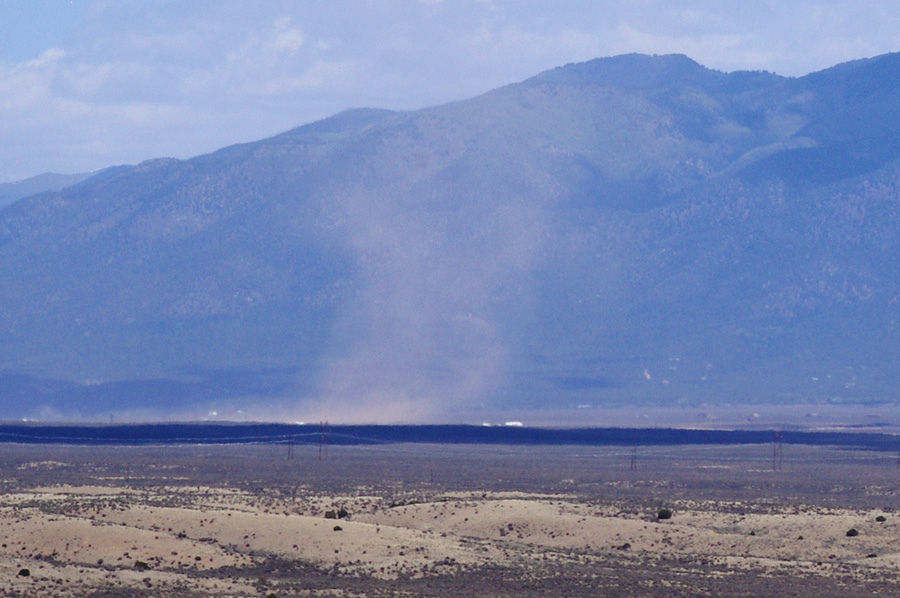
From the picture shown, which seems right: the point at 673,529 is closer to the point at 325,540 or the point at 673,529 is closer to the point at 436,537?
the point at 436,537

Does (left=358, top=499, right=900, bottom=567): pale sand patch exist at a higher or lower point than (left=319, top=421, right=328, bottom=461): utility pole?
lower

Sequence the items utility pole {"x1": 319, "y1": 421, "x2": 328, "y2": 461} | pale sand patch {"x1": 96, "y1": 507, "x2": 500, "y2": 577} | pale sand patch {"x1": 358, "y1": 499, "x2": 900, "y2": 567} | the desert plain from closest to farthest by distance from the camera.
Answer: the desert plain < pale sand patch {"x1": 96, "y1": 507, "x2": 500, "y2": 577} < pale sand patch {"x1": 358, "y1": 499, "x2": 900, "y2": 567} < utility pole {"x1": 319, "y1": 421, "x2": 328, "y2": 461}

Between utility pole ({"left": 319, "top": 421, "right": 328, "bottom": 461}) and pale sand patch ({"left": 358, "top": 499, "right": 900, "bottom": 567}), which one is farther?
utility pole ({"left": 319, "top": 421, "right": 328, "bottom": 461})

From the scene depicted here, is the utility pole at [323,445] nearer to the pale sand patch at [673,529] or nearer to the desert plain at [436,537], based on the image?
the desert plain at [436,537]

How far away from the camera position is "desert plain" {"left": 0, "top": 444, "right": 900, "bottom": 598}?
43.4 meters

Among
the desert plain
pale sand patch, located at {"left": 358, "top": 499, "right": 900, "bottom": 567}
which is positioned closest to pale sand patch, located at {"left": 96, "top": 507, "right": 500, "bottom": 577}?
the desert plain

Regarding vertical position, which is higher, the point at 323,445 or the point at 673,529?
the point at 323,445

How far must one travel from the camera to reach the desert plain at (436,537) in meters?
43.4

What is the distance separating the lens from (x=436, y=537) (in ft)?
170

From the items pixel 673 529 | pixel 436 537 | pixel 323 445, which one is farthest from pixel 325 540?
pixel 323 445

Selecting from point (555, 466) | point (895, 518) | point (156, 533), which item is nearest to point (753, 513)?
point (895, 518)

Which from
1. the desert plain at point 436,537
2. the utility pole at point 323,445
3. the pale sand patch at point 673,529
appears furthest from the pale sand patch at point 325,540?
the utility pole at point 323,445

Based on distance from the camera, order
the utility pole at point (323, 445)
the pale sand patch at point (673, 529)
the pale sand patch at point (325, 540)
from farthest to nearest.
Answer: the utility pole at point (323, 445)
the pale sand patch at point (673, 529)
the pale sand patch at point (325, 540)

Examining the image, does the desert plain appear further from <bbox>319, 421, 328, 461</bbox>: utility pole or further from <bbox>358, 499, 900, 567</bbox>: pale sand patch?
<bbox>319, 421, 328, 461</bbox>: utility pole
